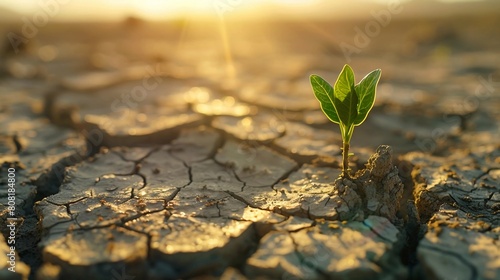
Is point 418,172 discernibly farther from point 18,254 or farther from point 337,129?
point 18,254

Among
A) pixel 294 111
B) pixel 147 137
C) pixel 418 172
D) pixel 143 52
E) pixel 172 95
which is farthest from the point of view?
pixel 143 52

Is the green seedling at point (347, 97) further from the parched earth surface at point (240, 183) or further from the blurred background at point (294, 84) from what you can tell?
the blurred background at point (294, 84)

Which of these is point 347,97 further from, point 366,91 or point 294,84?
point 294,84

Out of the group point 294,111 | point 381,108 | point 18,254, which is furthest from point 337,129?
point 18,254

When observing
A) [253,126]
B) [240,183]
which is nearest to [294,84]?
[253,126]

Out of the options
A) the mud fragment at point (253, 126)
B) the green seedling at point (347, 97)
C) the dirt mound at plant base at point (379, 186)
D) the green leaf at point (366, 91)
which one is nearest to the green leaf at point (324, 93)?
the green seedling at point (347, 97)

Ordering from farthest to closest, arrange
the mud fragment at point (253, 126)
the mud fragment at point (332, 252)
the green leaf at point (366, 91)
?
the mud fragment at point (253, 126) < the green leaf at point (366, 91) < the mud fragment at point (332, 252)

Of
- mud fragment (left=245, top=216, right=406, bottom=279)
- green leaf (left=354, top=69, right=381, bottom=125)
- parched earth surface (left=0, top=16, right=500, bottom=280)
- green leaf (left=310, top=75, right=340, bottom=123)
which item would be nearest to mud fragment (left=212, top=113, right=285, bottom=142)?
parched earth surface (left=0, top=16, right=500, bottom=280)
